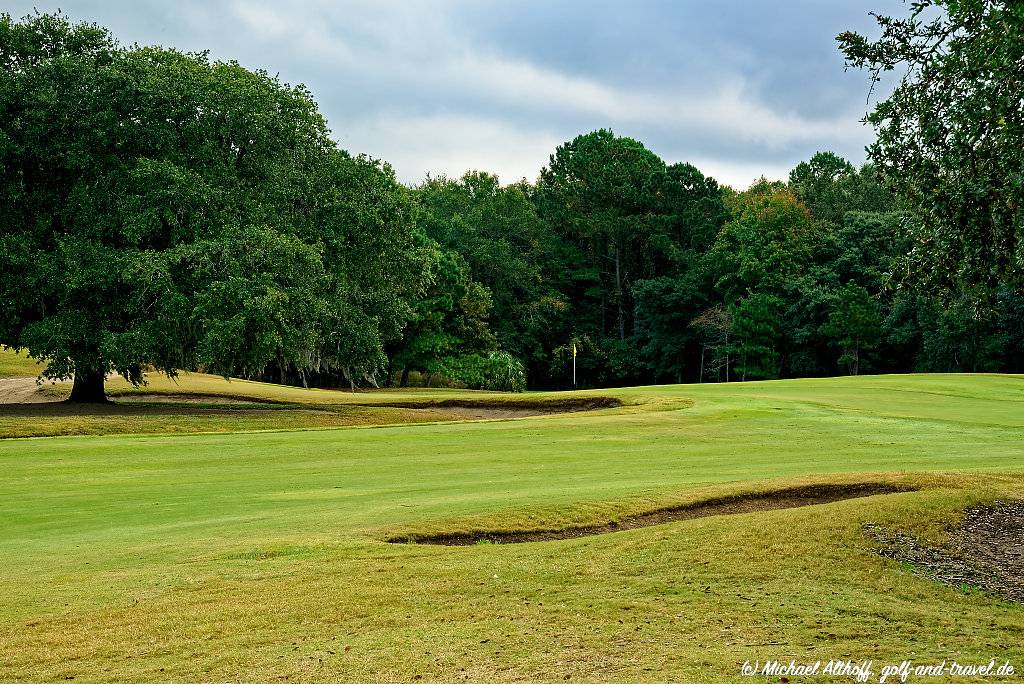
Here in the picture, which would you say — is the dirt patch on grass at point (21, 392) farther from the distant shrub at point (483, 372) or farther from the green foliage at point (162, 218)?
the distant shrub at point (483, 372)

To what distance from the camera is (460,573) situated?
963cm

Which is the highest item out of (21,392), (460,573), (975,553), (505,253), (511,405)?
(505,253)

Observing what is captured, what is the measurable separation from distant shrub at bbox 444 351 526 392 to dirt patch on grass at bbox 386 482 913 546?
5376 cm

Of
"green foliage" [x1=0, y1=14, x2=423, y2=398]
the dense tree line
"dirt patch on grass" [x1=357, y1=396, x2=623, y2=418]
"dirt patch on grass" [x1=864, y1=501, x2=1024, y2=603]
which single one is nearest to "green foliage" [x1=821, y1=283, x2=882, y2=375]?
the dense tree line

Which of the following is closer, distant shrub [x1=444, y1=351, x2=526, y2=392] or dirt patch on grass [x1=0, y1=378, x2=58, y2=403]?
dirt patch on grass [x1=0, y1=378, x2=58, y2=403]

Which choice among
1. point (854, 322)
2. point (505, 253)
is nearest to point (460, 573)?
point (854, 322)

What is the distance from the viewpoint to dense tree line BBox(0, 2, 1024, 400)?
12.1m

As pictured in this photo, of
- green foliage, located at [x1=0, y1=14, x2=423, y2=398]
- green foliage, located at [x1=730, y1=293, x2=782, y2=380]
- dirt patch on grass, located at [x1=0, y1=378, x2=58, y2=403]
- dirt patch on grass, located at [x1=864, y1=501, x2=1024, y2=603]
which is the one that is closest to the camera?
dirt patch on grass, located at [x1=864, y1=501, x2=1024, y2=603]

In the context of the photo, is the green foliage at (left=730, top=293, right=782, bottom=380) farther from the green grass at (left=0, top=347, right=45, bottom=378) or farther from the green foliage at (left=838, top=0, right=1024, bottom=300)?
the green foliage at (left=838, top=0, right=1024, bottom=300)

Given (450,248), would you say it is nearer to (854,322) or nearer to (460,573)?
(854,322)

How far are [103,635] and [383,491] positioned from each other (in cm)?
820

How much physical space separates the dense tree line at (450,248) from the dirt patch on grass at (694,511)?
3.33 meters

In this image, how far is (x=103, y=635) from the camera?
25.9 feet

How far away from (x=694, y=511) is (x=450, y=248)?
68.7 meters
